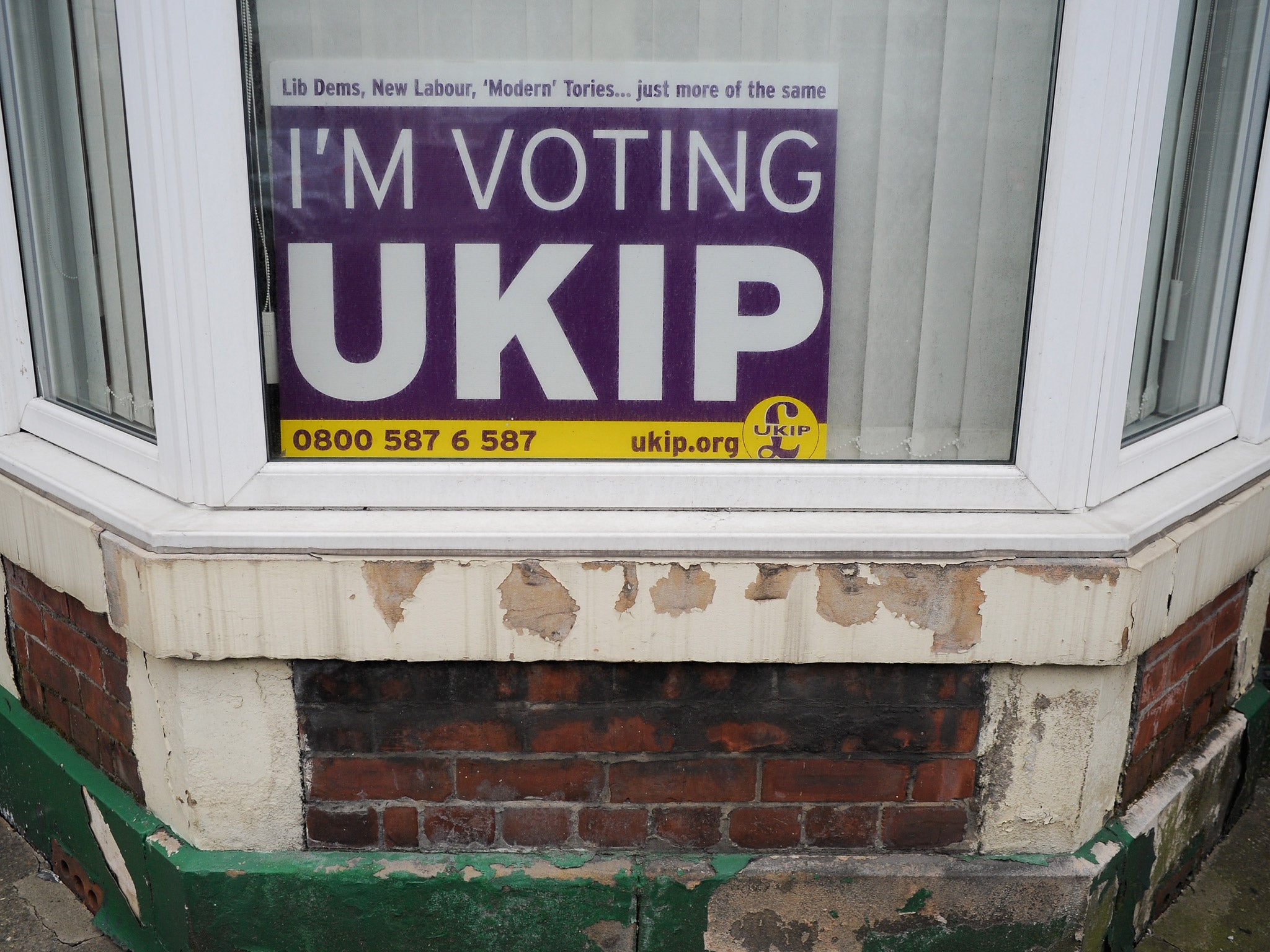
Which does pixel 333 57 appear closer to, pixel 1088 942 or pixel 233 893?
pixel 233 893

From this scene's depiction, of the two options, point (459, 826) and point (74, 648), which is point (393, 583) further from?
point (74, 648)

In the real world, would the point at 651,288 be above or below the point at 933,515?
above

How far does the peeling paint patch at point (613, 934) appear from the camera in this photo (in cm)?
220

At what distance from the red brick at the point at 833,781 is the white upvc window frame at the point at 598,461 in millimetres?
528

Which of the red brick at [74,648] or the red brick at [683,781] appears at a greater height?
the red brick at [74,648]

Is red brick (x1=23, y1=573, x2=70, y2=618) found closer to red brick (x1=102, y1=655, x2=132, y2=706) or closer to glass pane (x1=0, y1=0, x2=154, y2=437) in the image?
red brick (x1=102, y1=655, x2=132, y2=706)

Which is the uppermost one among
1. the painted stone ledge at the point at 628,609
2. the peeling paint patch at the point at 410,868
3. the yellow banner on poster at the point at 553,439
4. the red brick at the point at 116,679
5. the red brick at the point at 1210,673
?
the yellow banner on poster at the point at 553,439

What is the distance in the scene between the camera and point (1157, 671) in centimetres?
231

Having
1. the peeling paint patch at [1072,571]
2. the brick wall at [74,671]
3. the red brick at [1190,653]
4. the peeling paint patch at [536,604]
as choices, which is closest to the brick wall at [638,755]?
the peeling paint patch at [536,604]

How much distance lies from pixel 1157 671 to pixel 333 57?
2.06 metres

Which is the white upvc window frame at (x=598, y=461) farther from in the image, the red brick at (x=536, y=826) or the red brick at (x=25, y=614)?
the red brick at (x=536, y=826)

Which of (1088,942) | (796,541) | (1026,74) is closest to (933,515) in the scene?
(796,541)

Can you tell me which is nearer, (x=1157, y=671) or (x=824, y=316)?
(x=824, y=316)

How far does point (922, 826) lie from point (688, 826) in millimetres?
478
